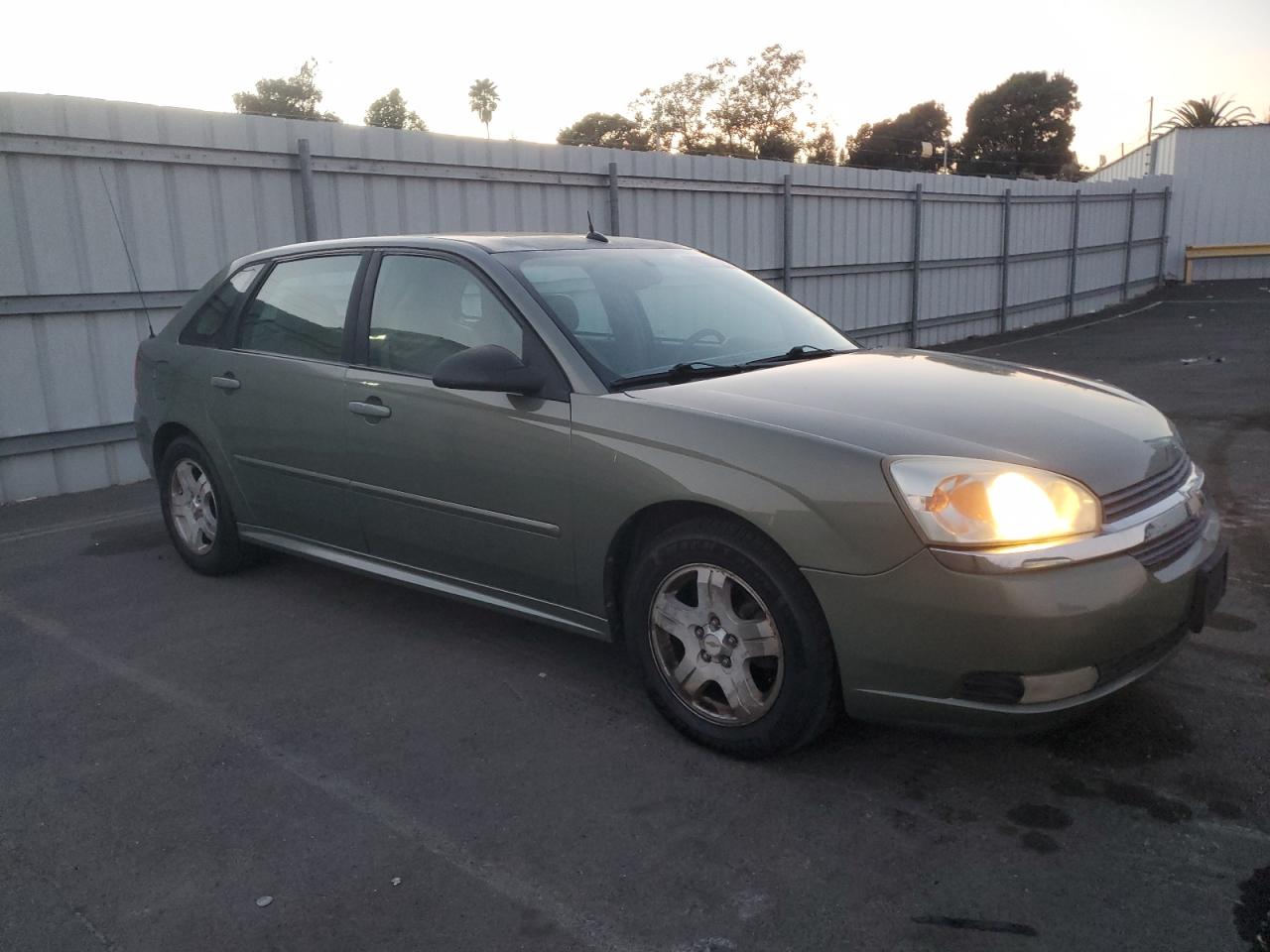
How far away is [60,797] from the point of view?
3127mm

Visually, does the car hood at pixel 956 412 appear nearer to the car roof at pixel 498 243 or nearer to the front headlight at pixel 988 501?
the front headlight at pixel 988 501

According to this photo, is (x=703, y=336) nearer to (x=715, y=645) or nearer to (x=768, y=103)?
(x=715, y=645)

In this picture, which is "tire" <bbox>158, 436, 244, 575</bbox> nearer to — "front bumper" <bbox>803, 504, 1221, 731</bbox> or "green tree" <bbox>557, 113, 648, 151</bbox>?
"front bumper" <bbox>803, 504, 1221, 731</bbox>

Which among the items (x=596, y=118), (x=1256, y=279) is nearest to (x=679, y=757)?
(x=1256, y=279)

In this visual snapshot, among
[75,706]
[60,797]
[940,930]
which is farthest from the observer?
[75,706]

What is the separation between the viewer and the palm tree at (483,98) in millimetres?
90000

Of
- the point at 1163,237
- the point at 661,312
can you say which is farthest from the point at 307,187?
the point at 1163,237

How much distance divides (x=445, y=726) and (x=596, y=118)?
68096mm

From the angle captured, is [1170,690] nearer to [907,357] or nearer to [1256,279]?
[907,357]

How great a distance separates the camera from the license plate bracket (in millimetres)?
2982

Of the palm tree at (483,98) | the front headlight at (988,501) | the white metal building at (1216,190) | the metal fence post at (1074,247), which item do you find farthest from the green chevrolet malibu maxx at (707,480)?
the palm tree at (483,98)

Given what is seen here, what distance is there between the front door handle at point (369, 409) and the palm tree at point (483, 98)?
9157cm

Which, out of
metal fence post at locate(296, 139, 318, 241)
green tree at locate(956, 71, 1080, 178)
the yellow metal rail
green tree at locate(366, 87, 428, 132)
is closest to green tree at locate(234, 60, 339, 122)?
green tree at locate(366, 87, 428, 132)

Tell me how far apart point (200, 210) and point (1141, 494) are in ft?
22.5
